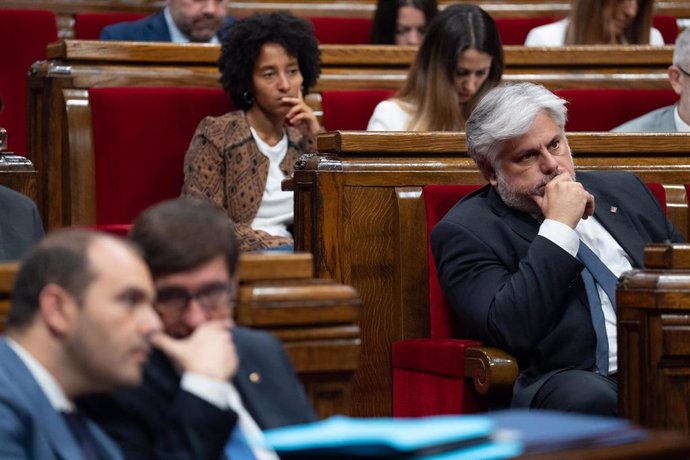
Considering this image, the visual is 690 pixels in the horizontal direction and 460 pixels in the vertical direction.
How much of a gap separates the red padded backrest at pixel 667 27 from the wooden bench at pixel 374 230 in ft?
4.29

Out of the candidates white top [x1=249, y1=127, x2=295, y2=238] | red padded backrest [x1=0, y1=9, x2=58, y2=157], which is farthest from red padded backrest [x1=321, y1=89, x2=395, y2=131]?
red padded backrest [x1=0, y1=9, x2=58, y2=157]

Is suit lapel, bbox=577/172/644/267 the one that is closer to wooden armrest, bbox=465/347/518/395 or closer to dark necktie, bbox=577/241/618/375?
dark necktie, bbox=577/241/618/375

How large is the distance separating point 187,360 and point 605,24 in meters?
1.81

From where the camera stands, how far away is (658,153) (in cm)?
184

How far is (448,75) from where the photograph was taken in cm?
220

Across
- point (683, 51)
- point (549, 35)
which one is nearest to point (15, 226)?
point (683, 51)

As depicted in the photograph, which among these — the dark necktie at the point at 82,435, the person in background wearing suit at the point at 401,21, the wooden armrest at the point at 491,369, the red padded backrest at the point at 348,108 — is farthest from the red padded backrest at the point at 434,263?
the person in background wearing suit at the point at 401,21

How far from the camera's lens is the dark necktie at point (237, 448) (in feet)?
3.21

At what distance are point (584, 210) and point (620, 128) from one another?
630 mm

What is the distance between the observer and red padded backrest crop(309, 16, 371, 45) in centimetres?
276

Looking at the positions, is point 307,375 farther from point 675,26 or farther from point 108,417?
point 675,26

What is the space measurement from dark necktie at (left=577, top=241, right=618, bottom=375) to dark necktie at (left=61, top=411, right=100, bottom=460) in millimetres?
780

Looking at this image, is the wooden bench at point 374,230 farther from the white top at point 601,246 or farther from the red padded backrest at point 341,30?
the red padded backrest at point 341,30

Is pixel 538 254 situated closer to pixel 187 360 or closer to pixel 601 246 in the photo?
pixel 601 246
